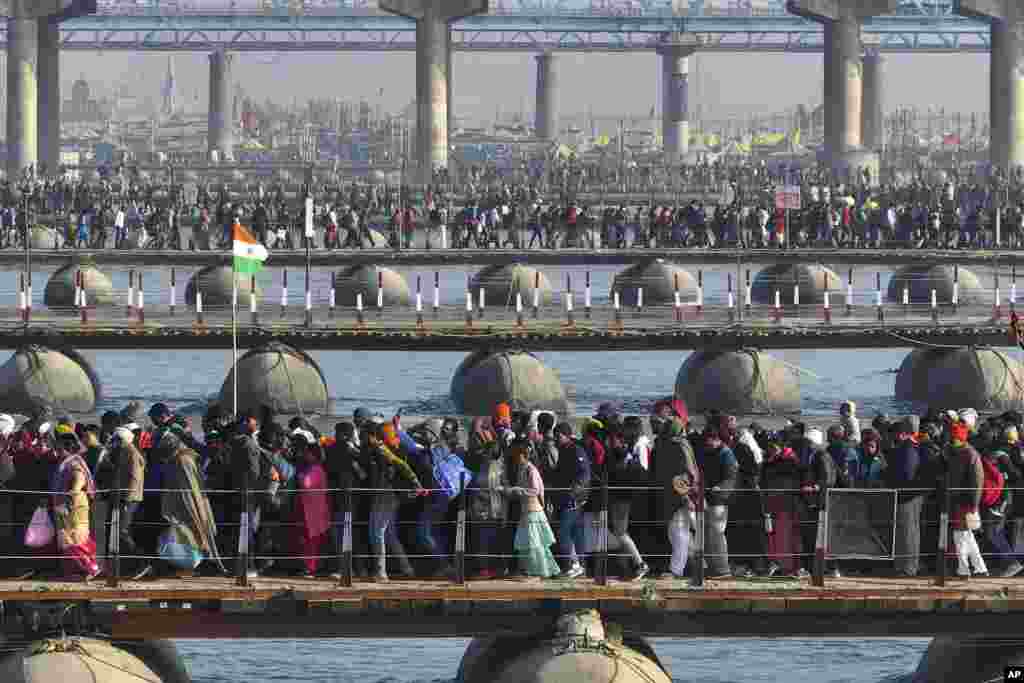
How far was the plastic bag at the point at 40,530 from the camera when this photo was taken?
23.8 meters

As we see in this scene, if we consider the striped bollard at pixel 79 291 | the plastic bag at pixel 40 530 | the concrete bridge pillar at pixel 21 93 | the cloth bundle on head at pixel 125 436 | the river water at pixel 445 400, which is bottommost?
the river water at pixel 445 400

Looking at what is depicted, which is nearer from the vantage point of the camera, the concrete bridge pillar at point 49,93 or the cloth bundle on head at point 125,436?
the cloth bundle on head at point 125,436

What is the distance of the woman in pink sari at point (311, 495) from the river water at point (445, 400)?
1065 centimetres

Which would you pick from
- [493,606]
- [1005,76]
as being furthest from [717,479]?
[1005,76]

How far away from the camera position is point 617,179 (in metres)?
149

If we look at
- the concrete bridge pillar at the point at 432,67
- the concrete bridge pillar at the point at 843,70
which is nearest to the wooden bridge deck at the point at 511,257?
the concrete bridge pillar at the point at 843,70

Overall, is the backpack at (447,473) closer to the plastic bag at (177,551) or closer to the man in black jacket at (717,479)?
the man in black jacket at (717,479)

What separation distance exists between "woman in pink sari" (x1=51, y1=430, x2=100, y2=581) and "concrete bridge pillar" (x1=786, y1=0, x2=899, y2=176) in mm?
114592

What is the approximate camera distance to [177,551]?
965 inches

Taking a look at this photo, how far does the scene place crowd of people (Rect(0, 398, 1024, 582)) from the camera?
78.2ft

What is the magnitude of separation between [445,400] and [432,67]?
7841 centimetres

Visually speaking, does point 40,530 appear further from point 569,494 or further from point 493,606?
point 569,494

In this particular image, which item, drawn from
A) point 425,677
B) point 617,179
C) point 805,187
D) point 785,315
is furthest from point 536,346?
point 617,179

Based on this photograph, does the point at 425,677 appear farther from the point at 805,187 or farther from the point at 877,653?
the point at 805,187
